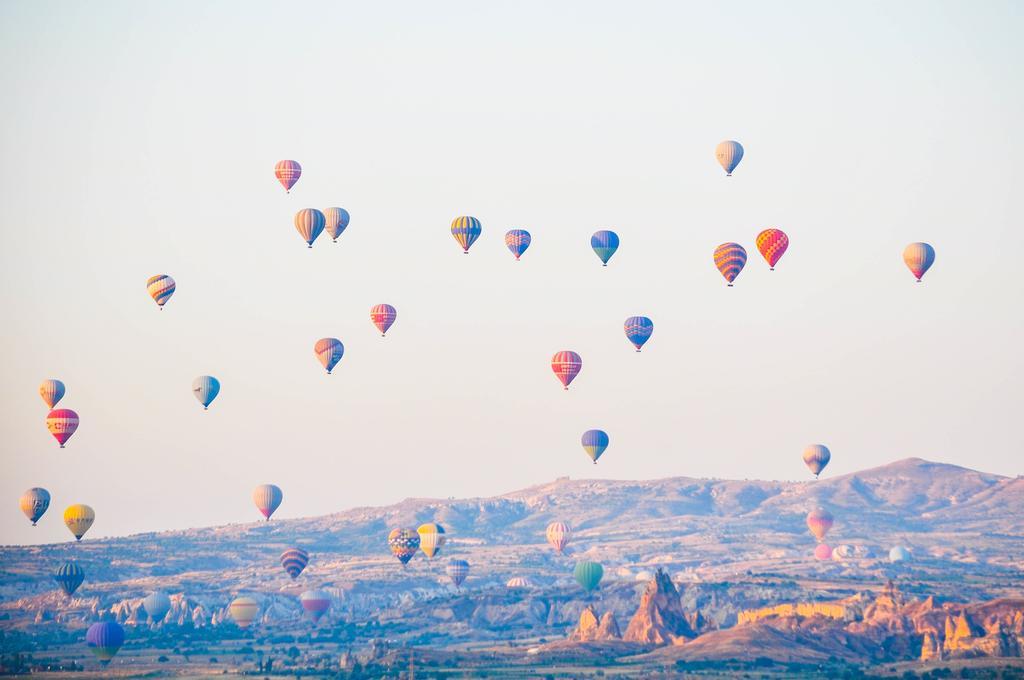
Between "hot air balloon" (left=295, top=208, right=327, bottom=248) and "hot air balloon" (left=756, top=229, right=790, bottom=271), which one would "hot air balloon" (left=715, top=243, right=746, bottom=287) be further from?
"hot air balloon" (left=295, top=208, right=327, bottom=248)

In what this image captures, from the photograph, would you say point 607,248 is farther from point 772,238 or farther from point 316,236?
point 316,236

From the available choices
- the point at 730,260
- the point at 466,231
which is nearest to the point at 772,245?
the point at 730,260

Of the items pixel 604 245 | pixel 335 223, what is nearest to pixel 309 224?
pixel 335 223

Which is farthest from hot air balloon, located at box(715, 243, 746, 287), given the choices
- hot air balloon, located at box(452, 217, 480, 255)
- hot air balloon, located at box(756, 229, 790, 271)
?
hot air balloon, located at box(452, 217, 480, 255)

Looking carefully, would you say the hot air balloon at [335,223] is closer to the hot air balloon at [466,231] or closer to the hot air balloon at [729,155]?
the hot air balloon at [466,231]

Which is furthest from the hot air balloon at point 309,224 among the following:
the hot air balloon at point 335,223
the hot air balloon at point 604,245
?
the hot air balloon at point 604,245

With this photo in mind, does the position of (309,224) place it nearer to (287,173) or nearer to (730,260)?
(287,173)
